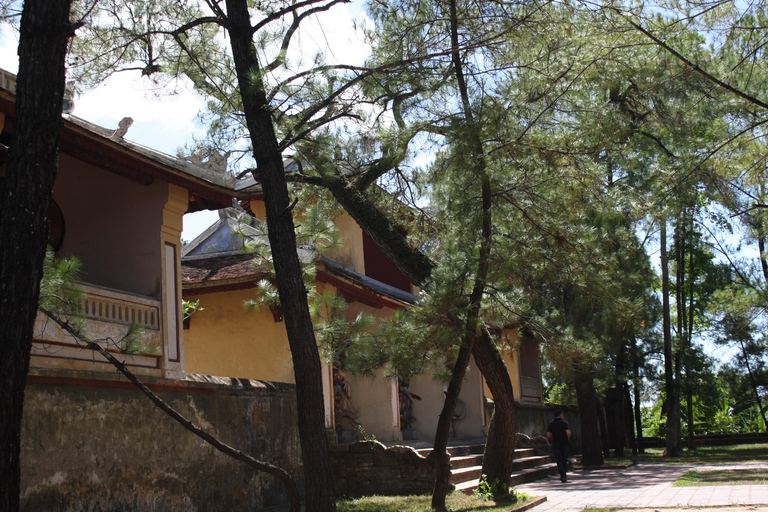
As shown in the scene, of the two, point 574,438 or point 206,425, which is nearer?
point 206,425

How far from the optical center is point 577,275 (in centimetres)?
841

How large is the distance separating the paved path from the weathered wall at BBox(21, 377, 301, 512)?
3590 mm

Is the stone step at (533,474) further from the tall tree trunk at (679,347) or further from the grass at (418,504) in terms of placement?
the tall tree trunk at (679,347)

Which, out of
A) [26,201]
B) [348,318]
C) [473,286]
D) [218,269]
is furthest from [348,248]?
[26,201]

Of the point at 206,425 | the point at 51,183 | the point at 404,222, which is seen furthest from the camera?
the point at 404,222

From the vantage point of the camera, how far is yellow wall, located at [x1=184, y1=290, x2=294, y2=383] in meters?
11.8

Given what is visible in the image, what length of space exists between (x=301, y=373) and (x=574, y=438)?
1936 cm

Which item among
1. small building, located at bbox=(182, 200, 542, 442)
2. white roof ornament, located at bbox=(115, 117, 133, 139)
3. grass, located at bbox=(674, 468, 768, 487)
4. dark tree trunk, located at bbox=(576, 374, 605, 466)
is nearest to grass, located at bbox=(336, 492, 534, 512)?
small building, located at bbox=(182, 200, 542, 442)

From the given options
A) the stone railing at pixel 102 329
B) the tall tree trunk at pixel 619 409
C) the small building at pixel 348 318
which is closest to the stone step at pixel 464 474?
the small building at pixel 348 318

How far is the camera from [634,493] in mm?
10281

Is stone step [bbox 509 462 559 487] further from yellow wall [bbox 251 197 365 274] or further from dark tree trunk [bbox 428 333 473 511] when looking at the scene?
yellow wall [bbox 251 197 365 274]

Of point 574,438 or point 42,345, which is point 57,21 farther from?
point 574,438

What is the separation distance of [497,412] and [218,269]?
212 inches

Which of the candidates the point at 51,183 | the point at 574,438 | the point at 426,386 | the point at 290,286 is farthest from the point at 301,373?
the point at 574,438
